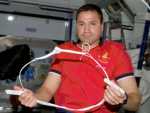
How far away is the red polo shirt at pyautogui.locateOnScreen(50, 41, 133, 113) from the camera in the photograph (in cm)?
181

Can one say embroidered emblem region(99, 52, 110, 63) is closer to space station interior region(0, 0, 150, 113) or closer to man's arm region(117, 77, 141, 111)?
man's arm region(117, 77, 141, 111)

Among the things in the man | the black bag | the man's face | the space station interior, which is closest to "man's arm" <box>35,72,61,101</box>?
the man

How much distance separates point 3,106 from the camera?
2.88 metres

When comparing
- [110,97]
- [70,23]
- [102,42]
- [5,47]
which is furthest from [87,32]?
[70,23]

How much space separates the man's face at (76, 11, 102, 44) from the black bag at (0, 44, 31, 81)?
1.29 meters

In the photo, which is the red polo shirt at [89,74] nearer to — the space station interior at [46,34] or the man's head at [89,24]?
the man's head at [89,24]

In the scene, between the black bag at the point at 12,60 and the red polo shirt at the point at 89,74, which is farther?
the black bag at the point at 12,60

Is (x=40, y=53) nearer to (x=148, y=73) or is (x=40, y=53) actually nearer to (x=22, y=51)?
(x=22, y=51)

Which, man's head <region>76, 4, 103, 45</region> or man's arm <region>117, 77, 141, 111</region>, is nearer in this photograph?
man's arm <region>117, 77, 141, 111</region>

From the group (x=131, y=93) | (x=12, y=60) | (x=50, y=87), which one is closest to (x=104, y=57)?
(x=131, y=93)

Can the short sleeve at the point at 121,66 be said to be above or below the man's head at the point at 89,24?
below

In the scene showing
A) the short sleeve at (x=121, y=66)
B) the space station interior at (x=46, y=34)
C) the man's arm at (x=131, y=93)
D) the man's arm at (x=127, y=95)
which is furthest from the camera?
the space station interior at (x=46, y=34)

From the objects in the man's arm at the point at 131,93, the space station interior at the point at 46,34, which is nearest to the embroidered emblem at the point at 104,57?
the man's arm at the point at 131,93

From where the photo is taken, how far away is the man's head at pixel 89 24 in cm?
186
